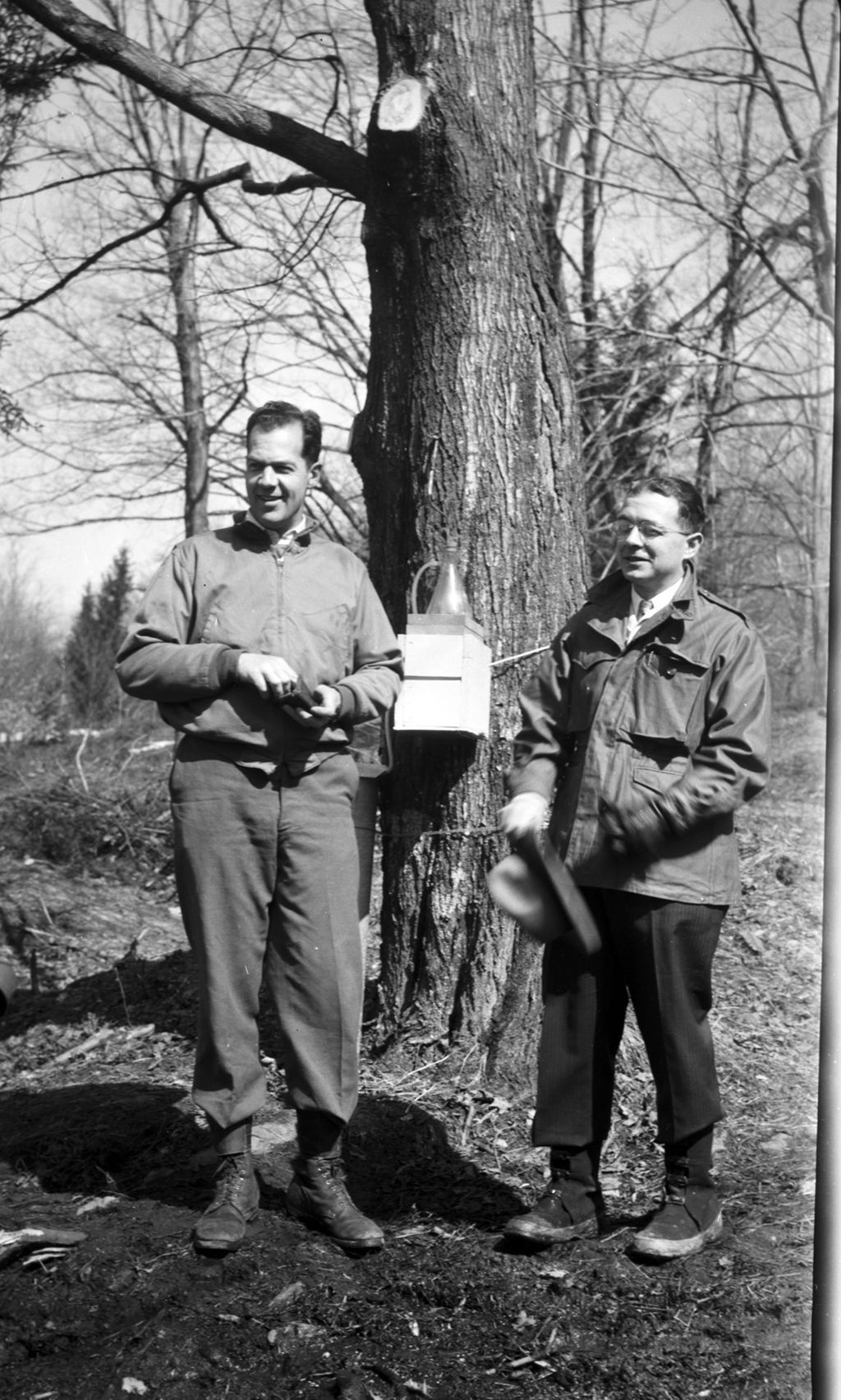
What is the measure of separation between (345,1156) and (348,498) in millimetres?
10976

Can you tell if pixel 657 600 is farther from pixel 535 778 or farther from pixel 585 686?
pixel 535 778

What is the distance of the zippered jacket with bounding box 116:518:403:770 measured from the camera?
3416 mm

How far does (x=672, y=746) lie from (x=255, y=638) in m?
1.12

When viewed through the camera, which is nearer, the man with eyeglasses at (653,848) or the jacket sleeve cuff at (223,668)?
the man with eyeglasses at (653,848)

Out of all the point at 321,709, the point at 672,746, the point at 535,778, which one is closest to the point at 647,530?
the point at 672,746

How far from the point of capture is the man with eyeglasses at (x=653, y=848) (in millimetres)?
3191

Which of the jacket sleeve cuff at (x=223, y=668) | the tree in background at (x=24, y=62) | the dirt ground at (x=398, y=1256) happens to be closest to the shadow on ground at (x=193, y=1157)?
the dirt ground at (x=398, y=1256)

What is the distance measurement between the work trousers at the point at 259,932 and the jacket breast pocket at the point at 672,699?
88 cm

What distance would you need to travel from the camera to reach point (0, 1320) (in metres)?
3.04

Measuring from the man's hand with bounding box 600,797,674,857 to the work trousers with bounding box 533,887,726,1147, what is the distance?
0.13 metres

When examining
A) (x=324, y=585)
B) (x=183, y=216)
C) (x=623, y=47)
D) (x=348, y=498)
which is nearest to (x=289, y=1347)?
(x=324, y=585)

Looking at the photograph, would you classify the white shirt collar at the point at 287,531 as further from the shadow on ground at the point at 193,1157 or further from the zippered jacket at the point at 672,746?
the shadow on ground at the point at 193,1157

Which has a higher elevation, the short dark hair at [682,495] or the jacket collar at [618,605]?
the short dark hair at [682,495]

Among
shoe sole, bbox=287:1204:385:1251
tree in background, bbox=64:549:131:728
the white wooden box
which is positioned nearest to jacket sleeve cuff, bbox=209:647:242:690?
the white wooden box
